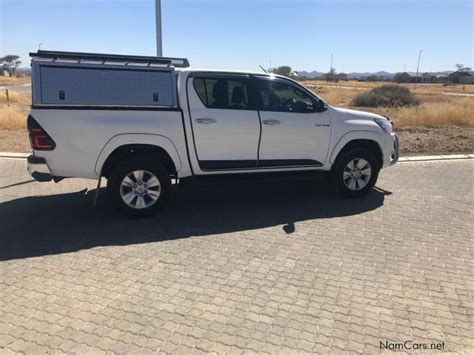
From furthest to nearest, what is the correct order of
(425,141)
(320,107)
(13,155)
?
(425,141) → (13,155) → (320,107)

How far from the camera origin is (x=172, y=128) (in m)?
5.40

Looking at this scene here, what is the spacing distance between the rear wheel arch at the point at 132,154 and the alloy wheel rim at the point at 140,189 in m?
0.23

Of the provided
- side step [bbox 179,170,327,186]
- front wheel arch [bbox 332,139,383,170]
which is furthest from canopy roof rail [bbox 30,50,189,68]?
front wheel arch [bbox 332,139,383,170]

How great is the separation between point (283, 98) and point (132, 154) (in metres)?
2.29

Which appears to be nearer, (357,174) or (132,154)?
(132,154)

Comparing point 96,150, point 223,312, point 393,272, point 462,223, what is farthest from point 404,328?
point 96,150

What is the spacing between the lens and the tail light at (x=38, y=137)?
4938 mm

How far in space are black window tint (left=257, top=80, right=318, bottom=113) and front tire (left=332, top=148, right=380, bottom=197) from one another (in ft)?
3.09

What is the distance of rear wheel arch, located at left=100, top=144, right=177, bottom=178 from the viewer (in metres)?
5.36

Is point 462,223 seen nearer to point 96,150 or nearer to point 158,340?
point 158,340

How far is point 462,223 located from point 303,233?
223 centimetres

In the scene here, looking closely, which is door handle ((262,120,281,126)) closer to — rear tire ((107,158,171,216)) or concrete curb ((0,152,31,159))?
rear tire ((107,158,171,216))

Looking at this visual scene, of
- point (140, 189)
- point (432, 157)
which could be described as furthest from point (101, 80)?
point (432, 157)

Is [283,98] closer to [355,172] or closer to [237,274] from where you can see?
[355,172]
